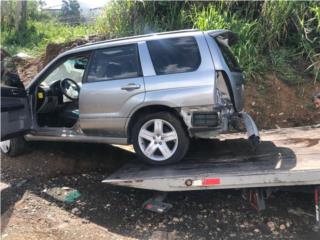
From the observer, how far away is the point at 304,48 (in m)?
9.09

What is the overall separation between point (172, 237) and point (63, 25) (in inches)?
498

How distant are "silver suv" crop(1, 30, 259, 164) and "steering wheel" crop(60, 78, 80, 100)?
0.60 meters

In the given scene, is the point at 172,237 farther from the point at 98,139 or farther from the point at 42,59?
the point at 42,59

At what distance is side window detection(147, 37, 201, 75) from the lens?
5.16 meters

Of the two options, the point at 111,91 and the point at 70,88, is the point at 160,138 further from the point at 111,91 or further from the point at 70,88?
the point at 70,88

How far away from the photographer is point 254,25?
9.36 m

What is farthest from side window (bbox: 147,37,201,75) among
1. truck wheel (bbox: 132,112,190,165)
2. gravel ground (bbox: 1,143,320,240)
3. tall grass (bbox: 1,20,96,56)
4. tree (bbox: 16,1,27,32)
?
tree (bbox: 16,1,27,32)

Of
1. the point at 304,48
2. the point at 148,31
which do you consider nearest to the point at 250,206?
the point at 304,48

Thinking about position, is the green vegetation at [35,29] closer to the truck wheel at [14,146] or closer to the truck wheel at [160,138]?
the truck wheel at [14,146]

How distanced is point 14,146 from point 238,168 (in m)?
3.49

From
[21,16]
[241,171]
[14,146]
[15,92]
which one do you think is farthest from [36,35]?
[241,171]

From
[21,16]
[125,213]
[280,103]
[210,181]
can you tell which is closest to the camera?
[210,181]

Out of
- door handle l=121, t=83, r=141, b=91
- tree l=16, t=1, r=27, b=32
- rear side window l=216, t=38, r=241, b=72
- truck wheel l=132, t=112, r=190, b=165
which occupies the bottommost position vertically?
truck wheel l=132, t=112, r=190, b=165

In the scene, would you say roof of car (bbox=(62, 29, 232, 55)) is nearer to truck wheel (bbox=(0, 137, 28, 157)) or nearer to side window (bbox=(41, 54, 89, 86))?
side window (bbox=(41, 54, 89, 86))
